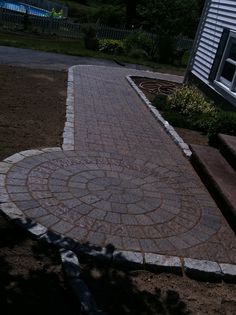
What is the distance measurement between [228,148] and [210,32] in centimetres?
737

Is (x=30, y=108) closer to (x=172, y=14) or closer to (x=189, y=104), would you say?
(x=189, y=104)

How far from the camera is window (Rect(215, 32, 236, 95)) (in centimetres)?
1203

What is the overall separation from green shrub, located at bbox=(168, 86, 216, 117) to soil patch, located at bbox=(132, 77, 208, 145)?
1.02 metres

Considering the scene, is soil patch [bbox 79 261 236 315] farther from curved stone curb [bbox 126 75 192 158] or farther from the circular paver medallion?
curved stone curb [bbox 126 75 192 158]

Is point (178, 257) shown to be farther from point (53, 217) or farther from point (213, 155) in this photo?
point (213, 155)

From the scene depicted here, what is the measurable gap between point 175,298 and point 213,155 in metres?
3.91

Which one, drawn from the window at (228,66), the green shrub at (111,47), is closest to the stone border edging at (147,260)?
the window at (228,66)

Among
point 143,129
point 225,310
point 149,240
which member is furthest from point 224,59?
point 225,310

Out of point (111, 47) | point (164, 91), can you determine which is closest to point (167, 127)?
point (164, 91)

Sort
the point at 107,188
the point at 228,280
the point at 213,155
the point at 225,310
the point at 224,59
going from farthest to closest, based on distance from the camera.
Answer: the point at 224,59, the point at 213,155, the point at 107,188, the point at 228,280, the point at 225,310

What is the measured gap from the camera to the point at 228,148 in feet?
24.6

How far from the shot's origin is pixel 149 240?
4.96 m

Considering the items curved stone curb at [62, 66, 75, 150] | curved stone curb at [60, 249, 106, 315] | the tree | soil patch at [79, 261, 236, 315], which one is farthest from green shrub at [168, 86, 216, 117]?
the tree

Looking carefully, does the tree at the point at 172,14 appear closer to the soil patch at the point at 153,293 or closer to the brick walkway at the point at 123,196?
the brick walkway at the point at 123,196
